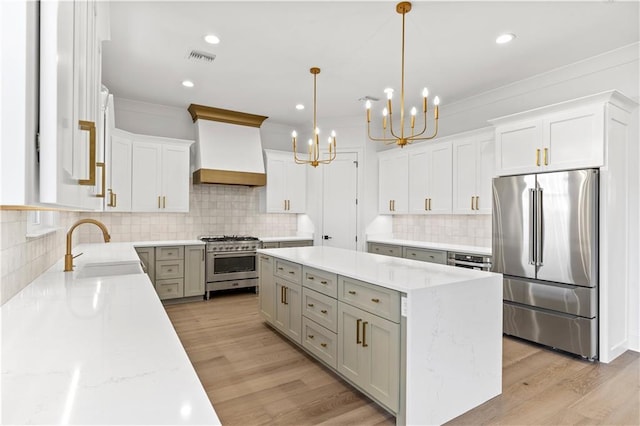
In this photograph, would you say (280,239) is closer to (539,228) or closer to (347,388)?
(347,388)

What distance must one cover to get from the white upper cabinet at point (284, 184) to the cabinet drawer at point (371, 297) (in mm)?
3564

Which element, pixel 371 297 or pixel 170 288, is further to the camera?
pixel 170 288

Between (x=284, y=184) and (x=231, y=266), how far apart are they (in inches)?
66.4

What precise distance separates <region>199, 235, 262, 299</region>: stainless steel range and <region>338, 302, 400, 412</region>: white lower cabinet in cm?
315

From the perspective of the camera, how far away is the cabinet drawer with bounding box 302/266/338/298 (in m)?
2.69

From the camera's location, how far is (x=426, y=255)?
183 inches

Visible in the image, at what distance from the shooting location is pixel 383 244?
5.39m

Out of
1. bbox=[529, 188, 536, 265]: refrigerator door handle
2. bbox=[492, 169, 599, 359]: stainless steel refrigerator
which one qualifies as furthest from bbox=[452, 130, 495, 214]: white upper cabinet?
bbox=[529, 188, 536, 265]: refrigerator door handle

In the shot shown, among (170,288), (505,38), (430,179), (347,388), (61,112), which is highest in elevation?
(505,38)

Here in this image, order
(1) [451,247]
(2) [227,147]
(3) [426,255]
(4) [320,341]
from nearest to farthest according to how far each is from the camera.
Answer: (4) [320,341], (1) [451,247], (3) [426,255], (2) [227,147]

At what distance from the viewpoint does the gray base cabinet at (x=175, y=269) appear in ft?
15.7

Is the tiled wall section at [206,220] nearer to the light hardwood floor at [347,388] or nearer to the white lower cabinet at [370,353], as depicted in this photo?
the light hardwood floor at [347,388]

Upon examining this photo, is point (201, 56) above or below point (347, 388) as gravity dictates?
above

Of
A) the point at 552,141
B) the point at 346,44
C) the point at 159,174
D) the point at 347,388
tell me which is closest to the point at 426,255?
the point at 552,141
